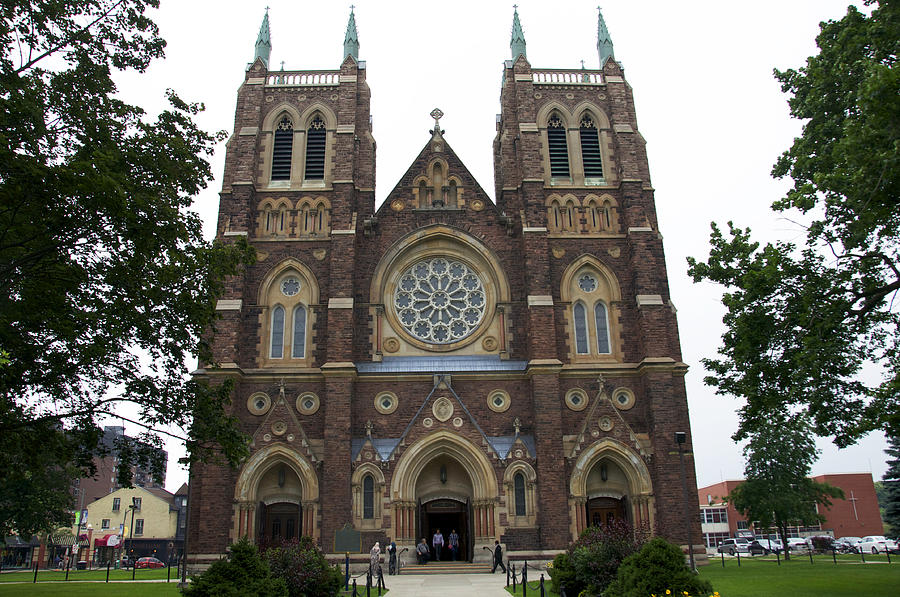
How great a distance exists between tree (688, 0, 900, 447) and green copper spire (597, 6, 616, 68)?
1701 centimetres

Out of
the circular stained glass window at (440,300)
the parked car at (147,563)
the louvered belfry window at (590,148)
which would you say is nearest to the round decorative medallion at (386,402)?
the circular stained glass window at (440,300)

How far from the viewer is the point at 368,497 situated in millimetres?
25703

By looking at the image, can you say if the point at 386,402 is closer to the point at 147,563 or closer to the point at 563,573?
the point at 563,573

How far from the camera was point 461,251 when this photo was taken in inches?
1212

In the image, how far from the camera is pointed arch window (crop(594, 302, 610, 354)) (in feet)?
95.1

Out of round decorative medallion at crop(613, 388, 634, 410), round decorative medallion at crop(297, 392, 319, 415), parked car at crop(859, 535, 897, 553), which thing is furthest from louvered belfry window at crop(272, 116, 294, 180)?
parked car at crop(859, 535, 897, 553)

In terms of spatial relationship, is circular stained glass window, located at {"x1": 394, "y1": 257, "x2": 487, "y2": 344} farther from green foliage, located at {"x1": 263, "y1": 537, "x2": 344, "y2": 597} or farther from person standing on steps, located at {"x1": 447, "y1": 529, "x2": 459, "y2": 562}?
green foliage, located at {"x1": 263, "y1": 537, "x2": 344, "y2": 597}

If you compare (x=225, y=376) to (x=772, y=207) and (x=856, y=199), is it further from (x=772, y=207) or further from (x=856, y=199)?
(x=856, y=199)

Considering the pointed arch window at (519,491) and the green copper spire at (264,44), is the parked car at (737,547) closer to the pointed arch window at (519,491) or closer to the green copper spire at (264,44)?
the pointed arch window at (519,491)

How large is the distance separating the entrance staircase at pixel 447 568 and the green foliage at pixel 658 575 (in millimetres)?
11188

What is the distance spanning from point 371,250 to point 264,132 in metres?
7.73

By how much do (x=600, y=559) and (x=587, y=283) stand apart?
15888 mm

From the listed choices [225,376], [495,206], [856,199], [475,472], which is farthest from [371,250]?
[856,199]

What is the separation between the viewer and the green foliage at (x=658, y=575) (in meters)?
13.1
